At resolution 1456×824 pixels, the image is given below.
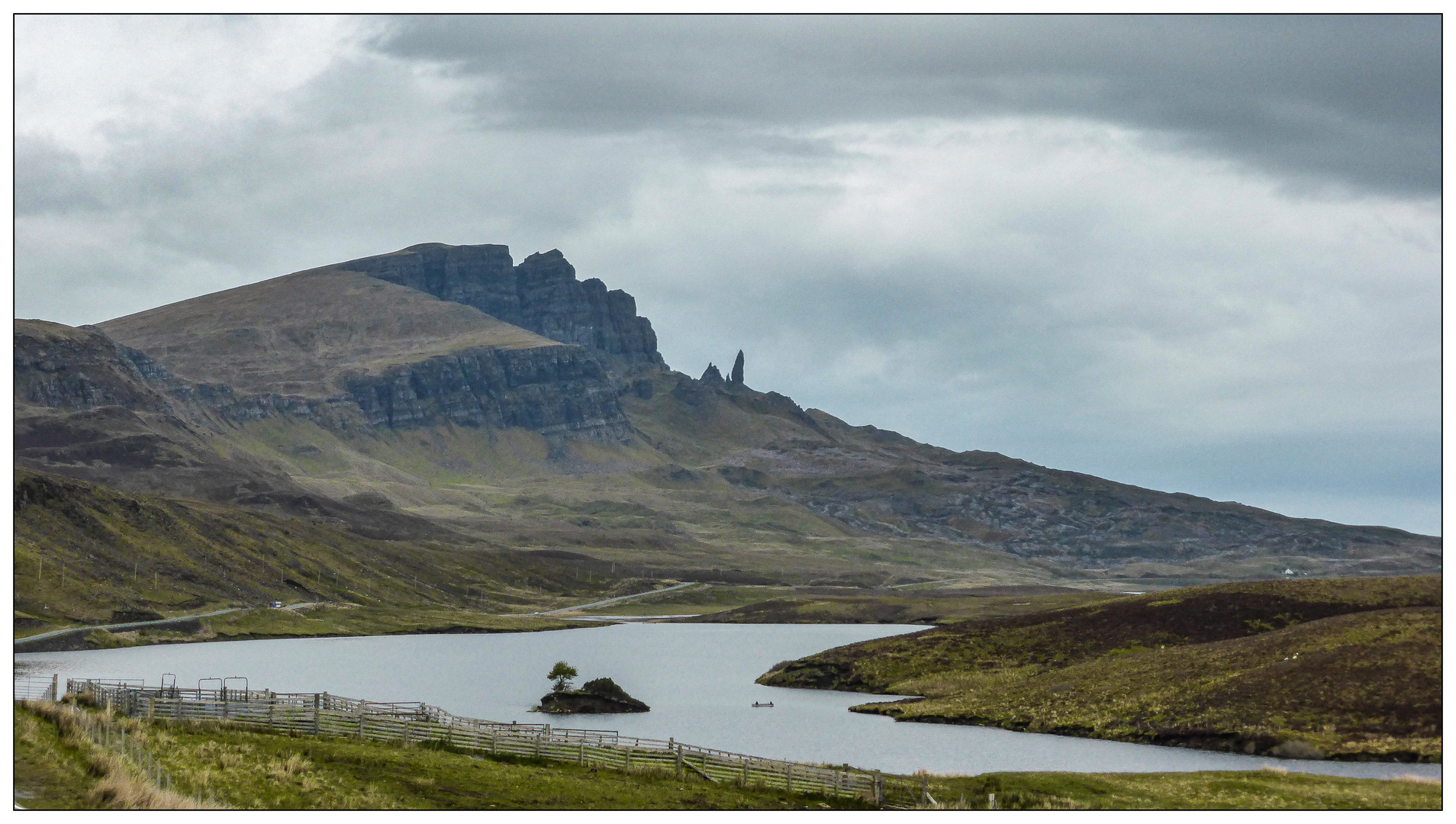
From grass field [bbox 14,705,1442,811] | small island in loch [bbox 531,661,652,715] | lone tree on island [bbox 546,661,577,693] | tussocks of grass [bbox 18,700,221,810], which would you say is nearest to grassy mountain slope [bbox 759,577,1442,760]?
small island in loch [bbox 531,661,652,715]

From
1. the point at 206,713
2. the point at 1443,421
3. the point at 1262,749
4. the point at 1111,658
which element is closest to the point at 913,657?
the point at 1111,658

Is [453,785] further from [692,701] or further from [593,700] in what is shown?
[692,701]

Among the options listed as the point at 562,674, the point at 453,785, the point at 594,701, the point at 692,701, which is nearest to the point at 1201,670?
the point at 692,701

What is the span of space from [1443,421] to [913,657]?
105 m

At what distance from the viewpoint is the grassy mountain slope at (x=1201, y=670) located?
101562 mm

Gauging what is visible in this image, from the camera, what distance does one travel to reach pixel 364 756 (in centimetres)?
6450

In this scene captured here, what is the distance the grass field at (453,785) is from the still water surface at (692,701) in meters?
14.6

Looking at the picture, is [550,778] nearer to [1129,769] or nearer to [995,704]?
[1129,769]

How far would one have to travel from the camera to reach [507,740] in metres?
71.1

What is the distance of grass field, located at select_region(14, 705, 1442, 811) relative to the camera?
5003 centimetres

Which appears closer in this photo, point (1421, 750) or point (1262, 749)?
point (1421, 750)

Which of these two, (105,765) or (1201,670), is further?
(1201,670)

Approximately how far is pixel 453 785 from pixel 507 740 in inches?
462

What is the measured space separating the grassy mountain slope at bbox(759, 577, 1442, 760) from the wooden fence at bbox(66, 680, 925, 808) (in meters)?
43.7
